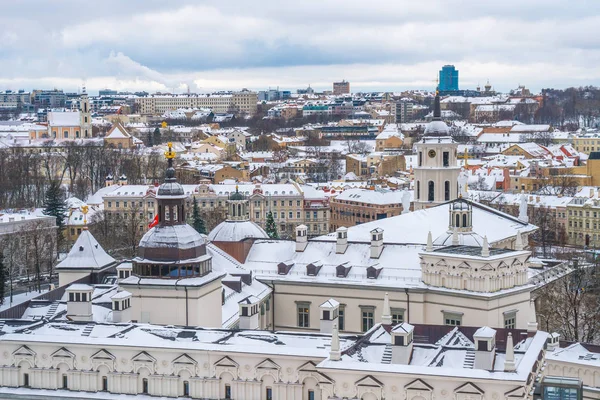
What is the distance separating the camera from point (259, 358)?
32656mm

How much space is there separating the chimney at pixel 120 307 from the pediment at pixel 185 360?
19.6ft

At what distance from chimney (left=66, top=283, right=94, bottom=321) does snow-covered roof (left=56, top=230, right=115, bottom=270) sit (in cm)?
1017

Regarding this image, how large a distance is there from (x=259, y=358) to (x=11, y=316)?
1406 cm

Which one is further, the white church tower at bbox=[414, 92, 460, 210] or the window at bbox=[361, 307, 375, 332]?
the white church tower at bbox=[414, 92, 460, 210]

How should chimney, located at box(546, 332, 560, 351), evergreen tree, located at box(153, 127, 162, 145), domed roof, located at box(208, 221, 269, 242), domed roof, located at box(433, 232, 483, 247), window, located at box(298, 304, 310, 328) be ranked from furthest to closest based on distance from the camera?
evergreen tree, located at box(153, 127, 162, 145)
domed roof, located at box(208, 221, 269, 242)
window, located at box(298, 304, 310, 328)
domed roof, located at box(433, 232, 483, 247)
chimney, located at box(546, 332, 560, 351)

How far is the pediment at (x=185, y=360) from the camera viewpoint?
109 ft

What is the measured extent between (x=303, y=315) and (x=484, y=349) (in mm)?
17875

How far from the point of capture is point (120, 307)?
126 ft

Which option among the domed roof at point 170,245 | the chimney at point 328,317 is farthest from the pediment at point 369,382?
the domed roof at point 170,245

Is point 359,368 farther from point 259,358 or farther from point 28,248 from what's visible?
point 28,248

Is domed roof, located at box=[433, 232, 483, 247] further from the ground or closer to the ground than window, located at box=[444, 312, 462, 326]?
further from the ground

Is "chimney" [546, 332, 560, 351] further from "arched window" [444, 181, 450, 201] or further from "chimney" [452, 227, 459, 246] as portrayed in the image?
"arched window" [444, 181, 450, 201]

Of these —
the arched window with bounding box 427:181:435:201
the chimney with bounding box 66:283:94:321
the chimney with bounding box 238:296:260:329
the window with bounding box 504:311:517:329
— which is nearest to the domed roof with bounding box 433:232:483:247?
the window with bounding box 504:311:517:329

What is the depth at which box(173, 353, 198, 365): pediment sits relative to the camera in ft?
109
